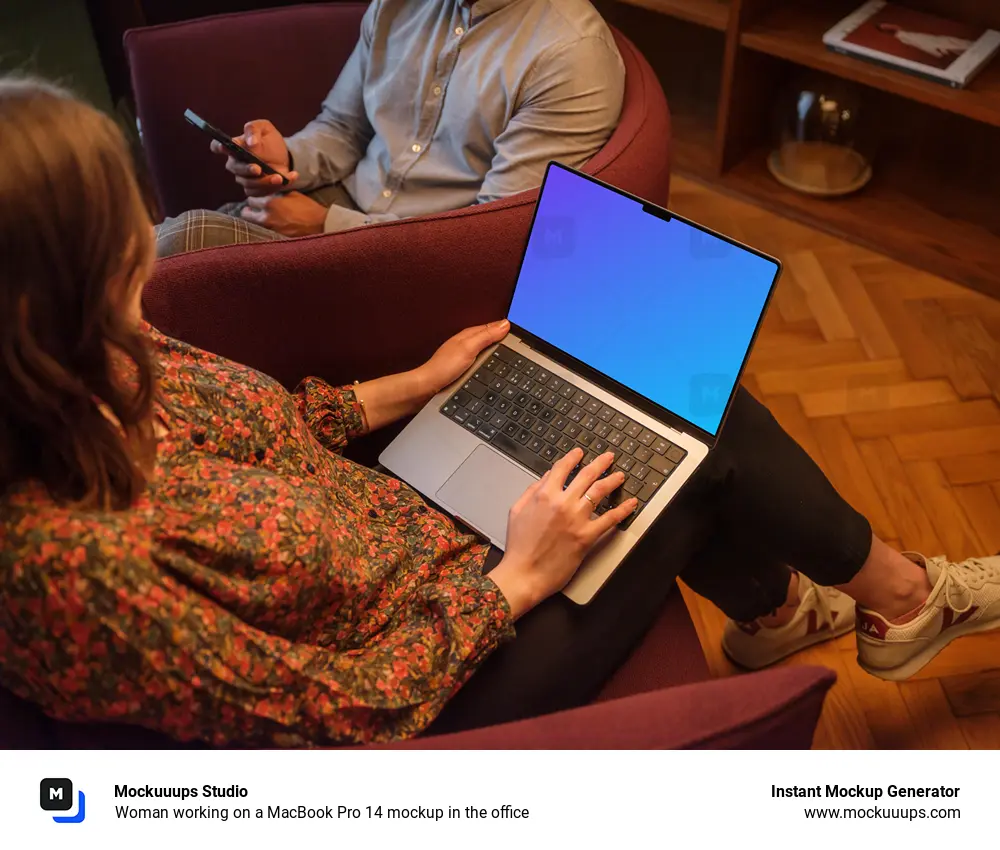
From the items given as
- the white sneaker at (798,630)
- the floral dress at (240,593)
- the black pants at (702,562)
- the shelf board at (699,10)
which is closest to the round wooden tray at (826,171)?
the shelf board at (699,10)

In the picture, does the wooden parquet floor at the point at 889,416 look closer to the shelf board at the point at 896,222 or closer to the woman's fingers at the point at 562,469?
the shelf board at the point at 896,222

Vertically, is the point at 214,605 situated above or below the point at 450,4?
below

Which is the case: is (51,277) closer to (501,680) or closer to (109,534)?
(109,534)

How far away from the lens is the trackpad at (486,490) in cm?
95

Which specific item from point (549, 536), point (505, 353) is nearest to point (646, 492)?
point (549, 536)

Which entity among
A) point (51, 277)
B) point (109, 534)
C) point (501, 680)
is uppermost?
point (51, 277)

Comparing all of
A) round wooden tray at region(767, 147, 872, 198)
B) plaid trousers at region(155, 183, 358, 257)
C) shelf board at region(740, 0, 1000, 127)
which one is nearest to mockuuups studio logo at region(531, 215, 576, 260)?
plaid trousers at region(155, 183, 358, 257)

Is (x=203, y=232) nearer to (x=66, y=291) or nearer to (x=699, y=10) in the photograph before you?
(x=66, y=291)

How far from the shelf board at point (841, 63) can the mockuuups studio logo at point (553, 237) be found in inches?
39.3

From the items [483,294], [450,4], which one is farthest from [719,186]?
[483,294]

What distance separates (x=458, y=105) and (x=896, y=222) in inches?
40.8

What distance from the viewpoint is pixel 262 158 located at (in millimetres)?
1319
